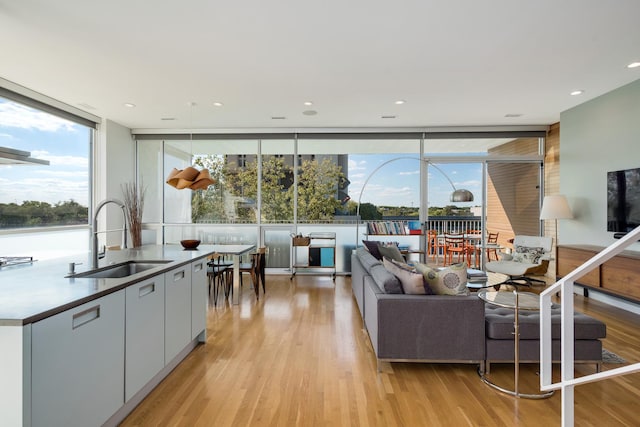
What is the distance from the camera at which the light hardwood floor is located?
2.07 m

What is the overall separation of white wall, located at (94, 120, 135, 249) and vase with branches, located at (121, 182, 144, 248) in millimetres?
118

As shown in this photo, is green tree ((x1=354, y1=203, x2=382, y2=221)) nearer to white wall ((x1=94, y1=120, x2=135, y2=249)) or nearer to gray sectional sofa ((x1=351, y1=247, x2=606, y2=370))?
gray sectional sofa ((x1=351, y1=247, x2=606, y2=370))

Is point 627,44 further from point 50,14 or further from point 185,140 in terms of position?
point 185,140

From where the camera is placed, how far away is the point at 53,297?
1577 millimetres

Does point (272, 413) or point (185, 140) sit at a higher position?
point (185, 140)

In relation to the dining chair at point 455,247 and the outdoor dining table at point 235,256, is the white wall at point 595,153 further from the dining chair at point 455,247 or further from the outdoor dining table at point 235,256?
the outdoor dining table at point 235,256

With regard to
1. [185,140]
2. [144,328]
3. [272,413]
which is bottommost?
[272,413]

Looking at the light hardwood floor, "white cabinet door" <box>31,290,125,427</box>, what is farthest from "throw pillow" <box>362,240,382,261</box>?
"white cabinet door" <box>31,290,125,427</box>

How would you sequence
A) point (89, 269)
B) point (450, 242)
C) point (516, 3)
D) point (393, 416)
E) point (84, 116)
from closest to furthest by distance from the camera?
point (393, 416)
point (89, 269)
point (516, 3)
point (84, 116)
point (450, 242)

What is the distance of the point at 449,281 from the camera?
8.95 feet

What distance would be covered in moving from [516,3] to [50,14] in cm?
361

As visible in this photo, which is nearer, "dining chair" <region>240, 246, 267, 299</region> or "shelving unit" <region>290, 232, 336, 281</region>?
"dining chair" <region>240, 246, 267, 299</region>

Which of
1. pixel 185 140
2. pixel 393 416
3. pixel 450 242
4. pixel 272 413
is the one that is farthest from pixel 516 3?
pixel 185 140

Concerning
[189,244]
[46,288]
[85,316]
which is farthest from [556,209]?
[46,288]
